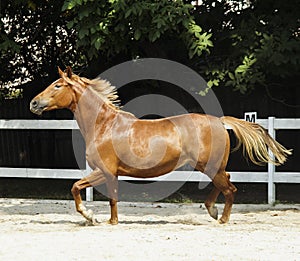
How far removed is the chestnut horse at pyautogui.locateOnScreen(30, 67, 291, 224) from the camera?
807cm

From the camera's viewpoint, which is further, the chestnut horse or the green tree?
the green tree

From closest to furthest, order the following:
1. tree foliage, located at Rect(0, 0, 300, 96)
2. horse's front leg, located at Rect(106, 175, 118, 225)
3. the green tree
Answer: horse's front leg, located at Rect(106, 175, 118, 225) < tree foliage, located at Rect(0, 0, 300, 96) < the green tree

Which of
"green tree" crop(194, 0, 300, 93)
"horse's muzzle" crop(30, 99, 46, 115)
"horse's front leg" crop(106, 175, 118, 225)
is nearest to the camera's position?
"horse's front leg" crop(106, 175, 118, 225)

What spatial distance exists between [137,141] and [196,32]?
2538 millimetres

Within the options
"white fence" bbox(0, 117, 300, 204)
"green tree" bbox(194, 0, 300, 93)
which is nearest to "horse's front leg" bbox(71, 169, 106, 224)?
"white fence" bbox(0, 117, 300, 204)

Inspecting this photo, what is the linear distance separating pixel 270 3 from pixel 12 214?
19.5 ft

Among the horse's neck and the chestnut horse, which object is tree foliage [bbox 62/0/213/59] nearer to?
the horse's neck

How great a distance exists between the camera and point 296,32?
1077 cm

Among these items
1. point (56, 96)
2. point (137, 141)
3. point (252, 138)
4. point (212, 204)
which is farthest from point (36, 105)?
point (252, 138)

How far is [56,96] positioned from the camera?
8.24 metres

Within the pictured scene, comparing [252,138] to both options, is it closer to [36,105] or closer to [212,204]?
[212,204]

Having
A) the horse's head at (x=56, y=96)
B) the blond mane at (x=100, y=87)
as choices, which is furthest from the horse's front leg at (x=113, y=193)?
the horse's head at (x=56, y=96)

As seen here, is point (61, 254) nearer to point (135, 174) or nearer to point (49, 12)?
point (135, 174)

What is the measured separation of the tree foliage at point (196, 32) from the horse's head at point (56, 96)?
131 centimetres
